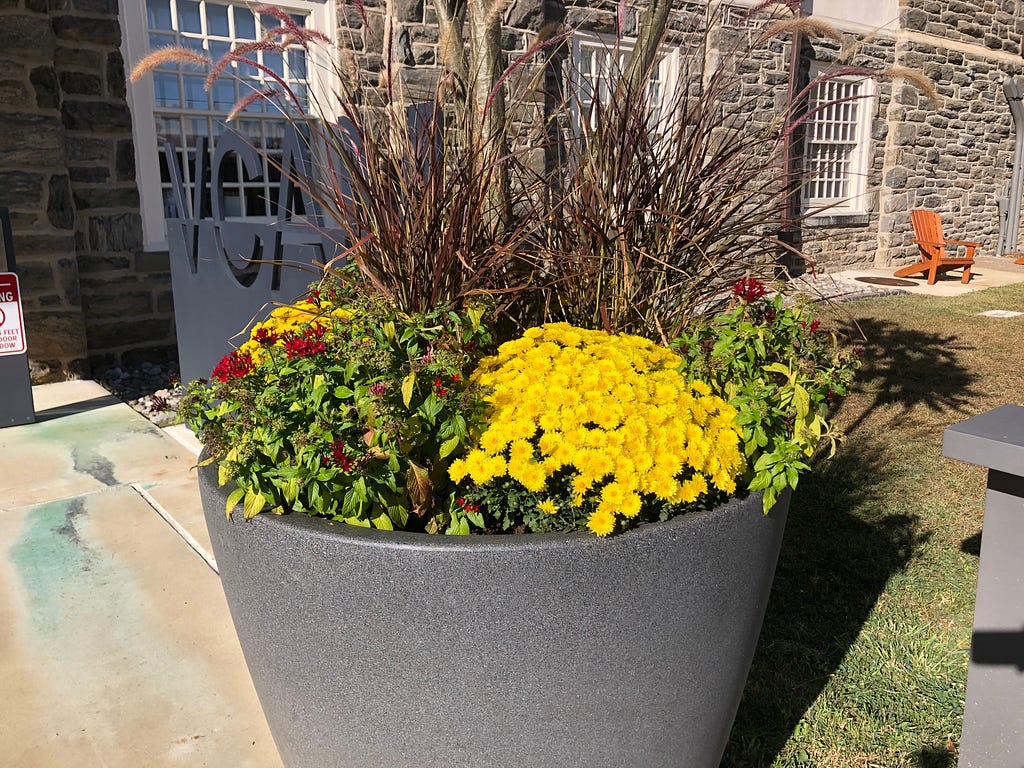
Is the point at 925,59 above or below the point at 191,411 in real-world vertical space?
above

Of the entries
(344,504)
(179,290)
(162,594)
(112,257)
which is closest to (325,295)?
(344,504)

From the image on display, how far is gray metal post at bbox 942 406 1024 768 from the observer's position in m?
1.56

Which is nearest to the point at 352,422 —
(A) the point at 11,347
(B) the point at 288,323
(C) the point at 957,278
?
(B) the point at 288,323

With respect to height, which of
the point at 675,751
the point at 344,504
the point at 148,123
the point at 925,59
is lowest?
the point at 675,751

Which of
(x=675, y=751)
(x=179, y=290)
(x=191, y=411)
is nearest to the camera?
(x=675, y=751)

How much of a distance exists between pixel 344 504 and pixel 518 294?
0.88m

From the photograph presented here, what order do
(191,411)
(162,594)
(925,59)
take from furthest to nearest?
(925,59), (162,594), (191,411)

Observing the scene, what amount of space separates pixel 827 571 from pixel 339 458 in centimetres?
188

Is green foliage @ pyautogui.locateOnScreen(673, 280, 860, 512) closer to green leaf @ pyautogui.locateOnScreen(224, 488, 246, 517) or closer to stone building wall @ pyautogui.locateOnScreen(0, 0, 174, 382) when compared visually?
green leaf @ pyautogui.locateOnScreen(224, 488, 246, 517)

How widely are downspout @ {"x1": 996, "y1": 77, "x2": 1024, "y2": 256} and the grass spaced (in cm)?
944

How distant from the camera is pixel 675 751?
5.18 feet

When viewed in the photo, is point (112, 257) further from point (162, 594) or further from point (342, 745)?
point (342, 745)

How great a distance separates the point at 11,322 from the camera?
411 centimetres

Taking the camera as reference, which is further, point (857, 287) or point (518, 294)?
point (857, 287)
